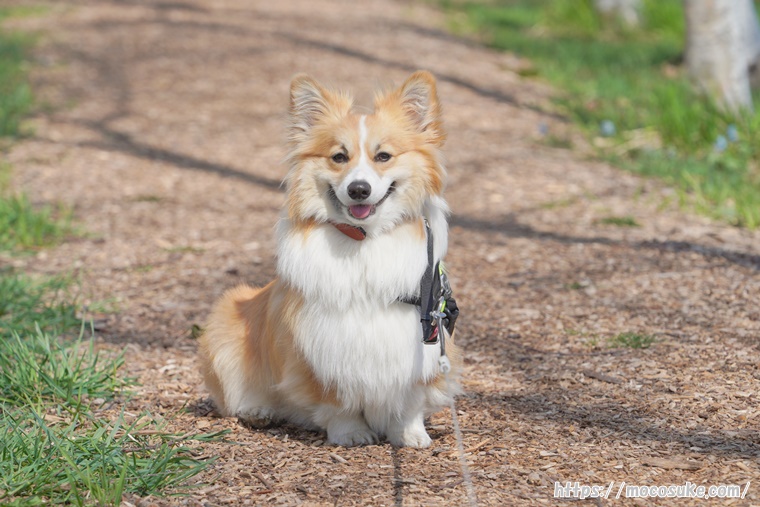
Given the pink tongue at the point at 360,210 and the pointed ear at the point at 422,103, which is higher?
the pointed ear at the point at 422,103

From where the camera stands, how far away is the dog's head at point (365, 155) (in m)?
3.08

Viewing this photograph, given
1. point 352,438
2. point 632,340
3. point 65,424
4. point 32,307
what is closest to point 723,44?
point 632,340

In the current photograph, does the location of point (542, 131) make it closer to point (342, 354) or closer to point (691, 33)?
point (691, 33)

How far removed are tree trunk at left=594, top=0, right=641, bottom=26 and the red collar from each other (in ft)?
34.5

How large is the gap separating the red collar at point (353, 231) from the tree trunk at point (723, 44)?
5.93 meters

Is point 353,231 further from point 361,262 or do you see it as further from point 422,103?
point 422,103

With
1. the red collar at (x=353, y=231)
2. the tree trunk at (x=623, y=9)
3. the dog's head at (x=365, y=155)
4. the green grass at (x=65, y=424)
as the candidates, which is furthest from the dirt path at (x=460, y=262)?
the tree trunk at (x=623, y=9)

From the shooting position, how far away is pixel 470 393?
386 centimetres

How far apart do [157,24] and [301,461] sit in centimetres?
986

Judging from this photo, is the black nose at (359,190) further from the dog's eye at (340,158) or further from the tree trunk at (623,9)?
the tree trunk at (623,9)

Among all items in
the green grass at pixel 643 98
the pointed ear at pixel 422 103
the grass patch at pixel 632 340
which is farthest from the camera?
the green grass at pixel 643 98

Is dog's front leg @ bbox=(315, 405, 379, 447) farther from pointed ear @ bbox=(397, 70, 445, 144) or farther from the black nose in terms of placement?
pointed ear @ bbox=(397, 70, 445, 144)

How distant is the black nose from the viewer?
2988 millimetres

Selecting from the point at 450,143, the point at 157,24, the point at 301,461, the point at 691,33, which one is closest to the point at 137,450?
the point at 301,461
